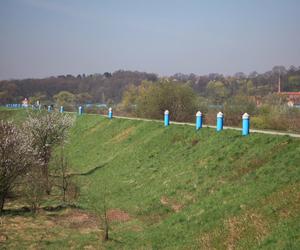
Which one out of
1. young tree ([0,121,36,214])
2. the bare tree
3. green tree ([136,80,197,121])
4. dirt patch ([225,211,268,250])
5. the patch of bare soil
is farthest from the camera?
green tree ([136,80,197,121])

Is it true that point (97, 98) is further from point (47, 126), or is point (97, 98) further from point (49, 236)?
point (49, 236)

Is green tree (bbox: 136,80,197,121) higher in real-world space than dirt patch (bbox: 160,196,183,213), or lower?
higher

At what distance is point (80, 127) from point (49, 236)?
32107 millimetres

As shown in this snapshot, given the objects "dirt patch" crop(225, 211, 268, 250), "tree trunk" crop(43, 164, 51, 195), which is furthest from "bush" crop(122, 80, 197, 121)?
"dirt patch" crop(225, 211, 268, 250)

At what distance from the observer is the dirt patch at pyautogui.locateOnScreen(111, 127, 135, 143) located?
3169 cm

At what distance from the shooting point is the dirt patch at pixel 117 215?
1613 cm

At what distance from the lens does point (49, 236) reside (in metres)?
14.0

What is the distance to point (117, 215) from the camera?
16.7 meters

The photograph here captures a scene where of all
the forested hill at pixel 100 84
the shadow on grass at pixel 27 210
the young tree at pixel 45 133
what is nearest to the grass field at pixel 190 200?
the shadow on grass at pixel 27 210

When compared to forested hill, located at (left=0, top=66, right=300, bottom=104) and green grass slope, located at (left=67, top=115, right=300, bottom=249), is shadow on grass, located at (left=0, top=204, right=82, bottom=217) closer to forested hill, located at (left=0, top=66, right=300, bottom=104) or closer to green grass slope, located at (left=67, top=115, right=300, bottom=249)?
green grass slope, located at (left=67, top=115, right=300, bottom=249)

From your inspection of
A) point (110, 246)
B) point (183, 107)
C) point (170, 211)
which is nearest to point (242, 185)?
point (170, 211)

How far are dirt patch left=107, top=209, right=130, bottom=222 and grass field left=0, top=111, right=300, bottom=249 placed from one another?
5cm

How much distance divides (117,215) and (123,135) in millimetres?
16200

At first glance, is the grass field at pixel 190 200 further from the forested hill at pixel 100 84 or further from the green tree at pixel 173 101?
the forested hill at pixel 100 84
